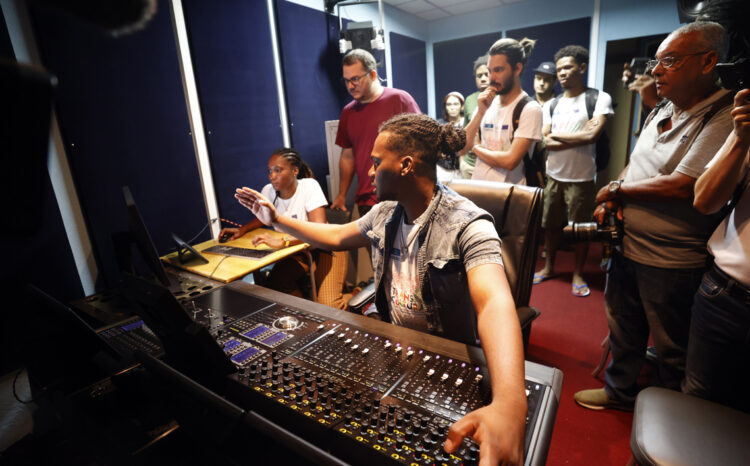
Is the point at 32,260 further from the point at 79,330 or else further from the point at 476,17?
the point at 476,17

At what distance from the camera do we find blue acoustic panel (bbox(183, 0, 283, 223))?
3.14 m

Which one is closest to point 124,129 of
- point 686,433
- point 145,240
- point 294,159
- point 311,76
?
point 294,159

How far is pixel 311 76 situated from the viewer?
4.09 meters

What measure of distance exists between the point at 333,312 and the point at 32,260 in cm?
203

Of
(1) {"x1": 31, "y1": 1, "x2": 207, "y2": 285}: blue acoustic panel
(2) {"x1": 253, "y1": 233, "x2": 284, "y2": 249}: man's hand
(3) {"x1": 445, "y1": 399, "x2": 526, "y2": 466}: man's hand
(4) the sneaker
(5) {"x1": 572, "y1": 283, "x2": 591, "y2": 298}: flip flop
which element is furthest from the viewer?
(5) {"x1": 572, "y1": 283, "x2": 591, "y2": 298}: flip flop

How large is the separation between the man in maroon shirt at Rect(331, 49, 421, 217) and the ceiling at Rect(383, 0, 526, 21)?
2758mm

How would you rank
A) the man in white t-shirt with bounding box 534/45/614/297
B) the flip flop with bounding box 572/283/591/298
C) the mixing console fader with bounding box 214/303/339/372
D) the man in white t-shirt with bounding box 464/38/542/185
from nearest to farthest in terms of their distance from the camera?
the mixing console fader with bounding box 214/303/339/372
the man in white t-shirt with bounding box 464/38/542/185
the flip flop with bounding box 572/283/591/298
the man in white t-shirt with bounding box 534/45/614/297

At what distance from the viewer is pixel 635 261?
5.93 feet

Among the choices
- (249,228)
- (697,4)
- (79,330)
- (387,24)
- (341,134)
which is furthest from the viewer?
(387,24)

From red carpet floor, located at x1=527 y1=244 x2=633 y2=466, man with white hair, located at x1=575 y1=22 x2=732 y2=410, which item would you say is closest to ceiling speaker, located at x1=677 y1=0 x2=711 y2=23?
man with white hair, located at x1=575 y1=22 x2=732 y2=410

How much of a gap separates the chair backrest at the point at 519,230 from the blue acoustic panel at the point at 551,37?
4.08 metres

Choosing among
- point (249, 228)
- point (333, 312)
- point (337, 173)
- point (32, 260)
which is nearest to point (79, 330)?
point (333, 312)

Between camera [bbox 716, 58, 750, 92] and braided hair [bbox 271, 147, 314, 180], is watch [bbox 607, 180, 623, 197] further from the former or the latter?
braided hair [bbox 271, 147, 314, 180]

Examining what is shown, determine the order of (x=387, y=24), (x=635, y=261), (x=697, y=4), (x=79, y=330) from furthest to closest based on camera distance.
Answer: (x=387, y=24), (x=697, y=4), (x=635, y=261), (x=79, y=330)
